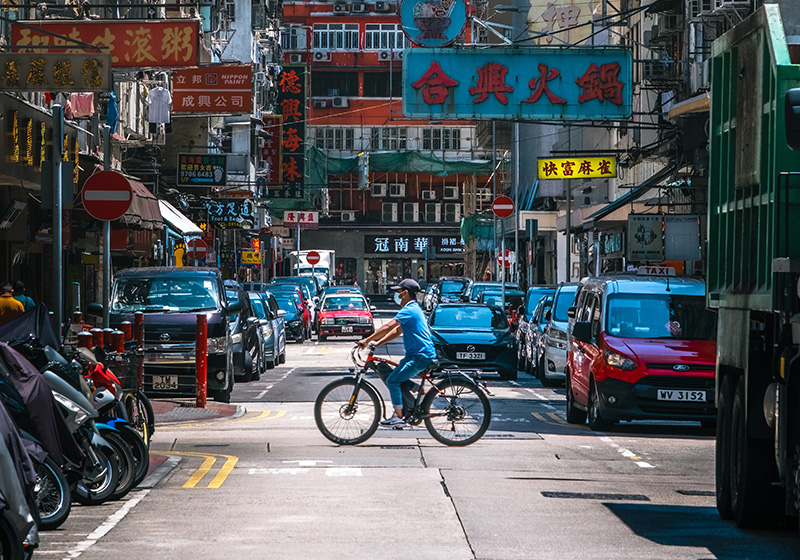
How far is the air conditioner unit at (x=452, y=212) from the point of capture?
10950 centimetres

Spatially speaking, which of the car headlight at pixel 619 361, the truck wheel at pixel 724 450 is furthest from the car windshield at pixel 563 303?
the truck wheel at pixel 724 450

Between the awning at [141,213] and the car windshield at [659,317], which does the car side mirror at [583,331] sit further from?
the awning at [141,213]

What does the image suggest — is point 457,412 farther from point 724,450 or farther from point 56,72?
point 56,72

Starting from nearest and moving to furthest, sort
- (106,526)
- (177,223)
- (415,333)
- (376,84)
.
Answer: (106,526)
(415,333)
(177,223)
(376,84)

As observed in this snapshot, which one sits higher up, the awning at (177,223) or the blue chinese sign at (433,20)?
the blue chinese sign at (433,20)

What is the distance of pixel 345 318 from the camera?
48562 millimetres

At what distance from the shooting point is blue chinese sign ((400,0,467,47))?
98.1 ft

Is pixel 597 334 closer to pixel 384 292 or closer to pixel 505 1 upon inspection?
pixel 505 1

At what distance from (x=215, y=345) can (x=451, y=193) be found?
3424 inches

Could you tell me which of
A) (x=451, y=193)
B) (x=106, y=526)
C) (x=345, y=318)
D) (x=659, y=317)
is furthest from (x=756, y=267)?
(x=451, y=193)

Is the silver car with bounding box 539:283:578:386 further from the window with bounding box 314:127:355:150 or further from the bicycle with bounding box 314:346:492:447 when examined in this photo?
the window with bounding box 314:127:355:150

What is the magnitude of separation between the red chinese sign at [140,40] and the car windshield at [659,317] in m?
7.60

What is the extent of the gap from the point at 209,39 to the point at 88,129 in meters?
15.2

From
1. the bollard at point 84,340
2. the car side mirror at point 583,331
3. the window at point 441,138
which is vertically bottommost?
the car side mirror at point 583,331
